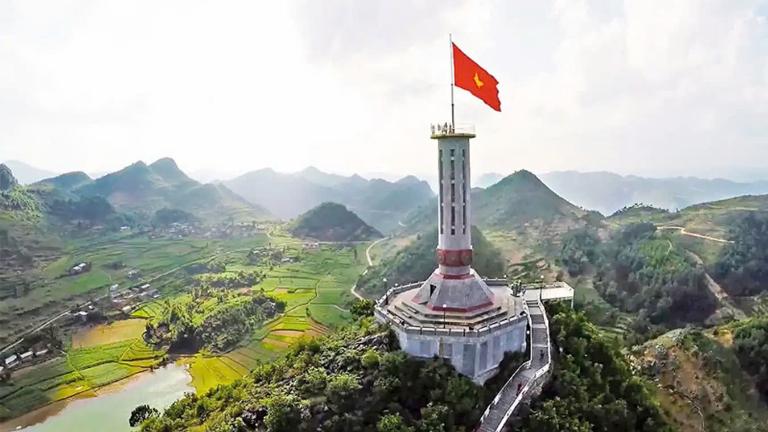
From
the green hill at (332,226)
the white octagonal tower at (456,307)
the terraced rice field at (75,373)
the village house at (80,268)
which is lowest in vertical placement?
the terraced rice field at (75,373)

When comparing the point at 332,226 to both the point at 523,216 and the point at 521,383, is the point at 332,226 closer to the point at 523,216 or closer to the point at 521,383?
the point at 523,216

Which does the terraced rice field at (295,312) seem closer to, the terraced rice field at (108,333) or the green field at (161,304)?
the green field at (161,304)

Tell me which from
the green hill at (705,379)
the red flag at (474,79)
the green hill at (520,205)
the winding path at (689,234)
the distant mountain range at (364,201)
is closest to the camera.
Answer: the red flag at (474,79)

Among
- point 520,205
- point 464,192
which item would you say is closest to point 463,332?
point 464,192

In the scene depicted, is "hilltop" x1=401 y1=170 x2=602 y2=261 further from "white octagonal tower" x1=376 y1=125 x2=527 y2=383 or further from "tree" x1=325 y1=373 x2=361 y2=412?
"tree" x1=325 y1=373 x2=361 y2=412

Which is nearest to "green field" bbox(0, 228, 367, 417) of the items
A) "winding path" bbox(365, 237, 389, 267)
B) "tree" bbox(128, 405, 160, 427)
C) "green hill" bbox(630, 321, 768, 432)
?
"winding path" bbox(365, 237, 389, 267)

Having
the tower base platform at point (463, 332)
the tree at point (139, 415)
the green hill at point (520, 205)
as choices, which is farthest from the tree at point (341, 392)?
the green hill at point (520, 205)
